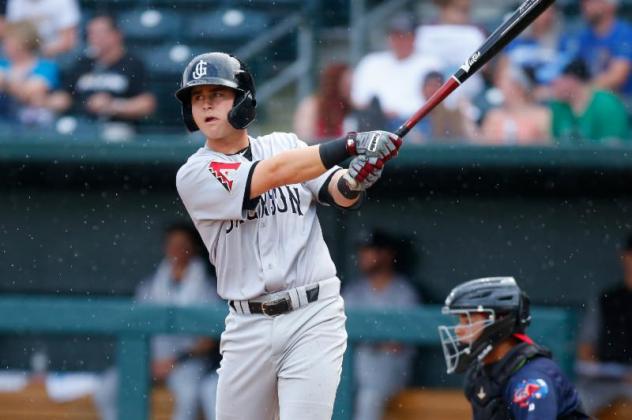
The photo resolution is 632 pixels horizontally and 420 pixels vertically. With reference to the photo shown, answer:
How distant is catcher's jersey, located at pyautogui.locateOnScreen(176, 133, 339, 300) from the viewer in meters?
3.84

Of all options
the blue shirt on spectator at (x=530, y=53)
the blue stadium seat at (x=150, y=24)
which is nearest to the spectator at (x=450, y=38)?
the blue shirt on spectator at (x=530, y=53)

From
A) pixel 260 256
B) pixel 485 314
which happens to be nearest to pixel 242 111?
pixel 260 256

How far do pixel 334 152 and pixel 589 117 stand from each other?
3.14 meters

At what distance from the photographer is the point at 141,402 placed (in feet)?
18.8

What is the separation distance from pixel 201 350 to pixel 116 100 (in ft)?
5.67

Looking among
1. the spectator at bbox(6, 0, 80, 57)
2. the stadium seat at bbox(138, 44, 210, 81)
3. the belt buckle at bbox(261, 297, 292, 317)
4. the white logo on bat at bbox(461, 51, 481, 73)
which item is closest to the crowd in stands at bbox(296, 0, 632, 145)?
the stadium seat at bbox(138, 44, 210, 81)

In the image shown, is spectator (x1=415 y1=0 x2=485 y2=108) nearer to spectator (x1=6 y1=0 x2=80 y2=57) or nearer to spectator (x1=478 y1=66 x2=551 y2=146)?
spectator (x1=478 y1=66 x2=551 y2=146)

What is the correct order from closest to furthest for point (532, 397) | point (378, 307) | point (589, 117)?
point (532, 397), point (378, 307), point (589, 117)

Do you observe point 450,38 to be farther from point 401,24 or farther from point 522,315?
point 522,315

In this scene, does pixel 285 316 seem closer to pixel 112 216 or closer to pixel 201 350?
pixel 201 350

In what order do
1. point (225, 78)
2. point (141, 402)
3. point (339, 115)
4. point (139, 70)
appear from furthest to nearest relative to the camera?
point (139, 70), point (339, 115), point (141, 402), point (225, 78)

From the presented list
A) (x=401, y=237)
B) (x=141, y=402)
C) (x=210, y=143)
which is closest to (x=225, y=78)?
(x=210, y=143)

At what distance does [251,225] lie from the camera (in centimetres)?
391

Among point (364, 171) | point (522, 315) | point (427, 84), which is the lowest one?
point (522, 315)
